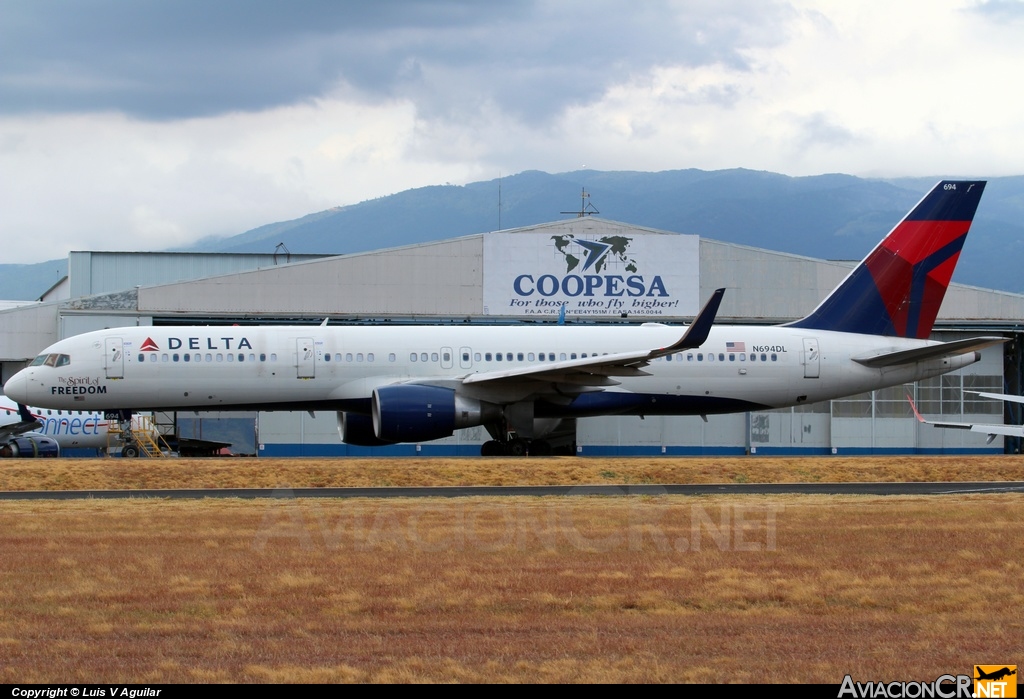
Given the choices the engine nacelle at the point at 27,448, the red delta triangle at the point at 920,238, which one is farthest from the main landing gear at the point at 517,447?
the engine nacelle at the point at 27,448

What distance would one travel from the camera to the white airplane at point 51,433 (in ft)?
145

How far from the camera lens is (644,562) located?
1362cm

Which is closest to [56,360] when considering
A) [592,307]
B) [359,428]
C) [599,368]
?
[359,428]

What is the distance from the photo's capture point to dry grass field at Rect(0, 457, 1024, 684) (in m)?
9.20

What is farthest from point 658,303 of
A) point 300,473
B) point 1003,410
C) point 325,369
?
point 300,473

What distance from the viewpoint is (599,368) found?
Answer: 3012cm

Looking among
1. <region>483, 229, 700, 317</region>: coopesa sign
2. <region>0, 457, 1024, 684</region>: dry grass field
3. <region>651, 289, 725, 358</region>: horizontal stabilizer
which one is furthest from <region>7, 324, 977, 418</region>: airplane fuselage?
<region>483, 229, 700, 317</region>: coopesa sign

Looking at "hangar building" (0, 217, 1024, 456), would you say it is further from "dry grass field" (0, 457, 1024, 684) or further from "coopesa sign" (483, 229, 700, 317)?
"dry grass field" (0, 457, 1024, 684)

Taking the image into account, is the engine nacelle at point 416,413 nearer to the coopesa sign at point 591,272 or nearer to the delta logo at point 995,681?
the coopesa sign at point 591,272

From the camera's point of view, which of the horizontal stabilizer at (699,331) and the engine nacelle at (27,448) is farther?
the engine nacelle at (27,448)

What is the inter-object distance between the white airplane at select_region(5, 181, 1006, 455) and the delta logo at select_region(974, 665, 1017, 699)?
19582mm

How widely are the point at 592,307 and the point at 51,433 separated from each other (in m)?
21.9

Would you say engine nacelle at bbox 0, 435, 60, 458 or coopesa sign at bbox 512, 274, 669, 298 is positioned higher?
coopesa sign at bbox 512, 274, 669, 298

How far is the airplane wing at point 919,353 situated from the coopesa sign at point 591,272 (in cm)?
1253
